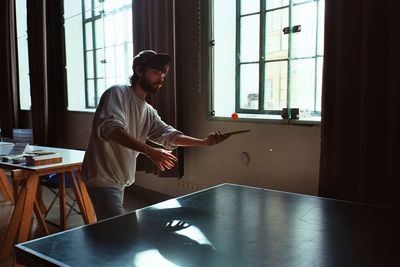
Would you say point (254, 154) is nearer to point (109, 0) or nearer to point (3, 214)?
point (3, 214)

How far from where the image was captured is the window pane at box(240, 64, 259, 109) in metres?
3.22

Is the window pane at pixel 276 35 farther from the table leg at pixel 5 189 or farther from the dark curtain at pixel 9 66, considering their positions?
the dark curtain at pixel 9 66

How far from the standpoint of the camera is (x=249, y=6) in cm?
323

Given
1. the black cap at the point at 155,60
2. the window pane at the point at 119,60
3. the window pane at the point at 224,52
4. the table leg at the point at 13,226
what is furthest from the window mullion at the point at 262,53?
the window pane at the point at 119,60

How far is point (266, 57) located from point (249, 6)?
467 mm

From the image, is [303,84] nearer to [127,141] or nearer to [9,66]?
[127,141]

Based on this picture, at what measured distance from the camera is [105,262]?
3.62ft

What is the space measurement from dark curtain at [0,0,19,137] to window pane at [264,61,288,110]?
4.58 m

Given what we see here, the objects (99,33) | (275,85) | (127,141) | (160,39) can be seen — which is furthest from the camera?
(99,33)

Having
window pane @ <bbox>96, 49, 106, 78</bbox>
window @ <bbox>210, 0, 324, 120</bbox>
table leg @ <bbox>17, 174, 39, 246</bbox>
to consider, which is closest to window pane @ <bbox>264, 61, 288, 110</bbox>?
window @ <bbox>210, 0, 324, 120</bbox>

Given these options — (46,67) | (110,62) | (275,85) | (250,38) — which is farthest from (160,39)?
(46,67)

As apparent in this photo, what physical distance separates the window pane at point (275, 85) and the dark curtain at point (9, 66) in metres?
4.58

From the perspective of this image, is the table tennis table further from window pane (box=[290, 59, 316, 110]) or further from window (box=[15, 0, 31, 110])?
window (box=[15, 0, 31, 110])

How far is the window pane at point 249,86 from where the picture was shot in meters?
3.22
